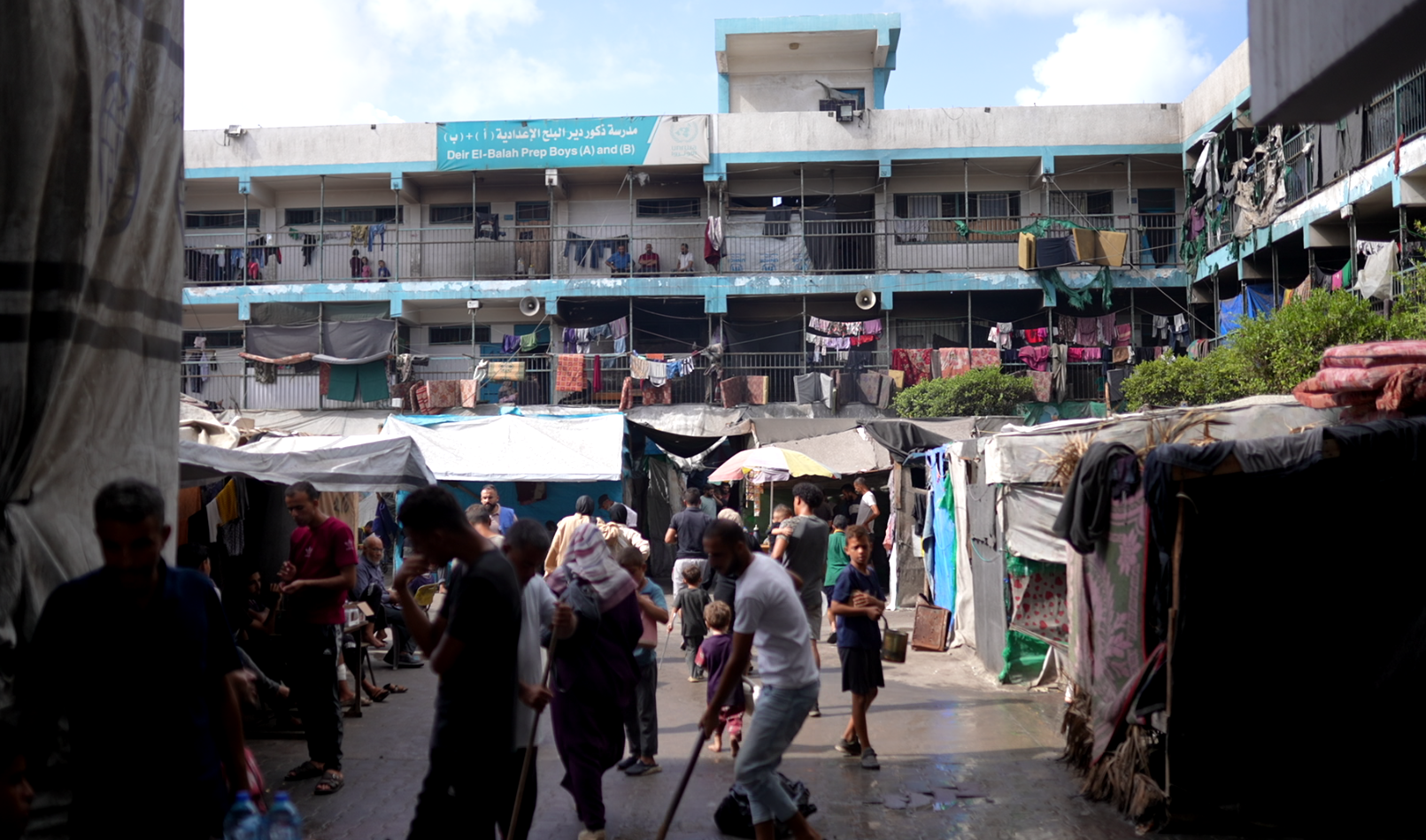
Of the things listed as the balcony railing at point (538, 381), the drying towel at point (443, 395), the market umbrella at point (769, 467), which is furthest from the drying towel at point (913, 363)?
the drying towel at point (443, 395)

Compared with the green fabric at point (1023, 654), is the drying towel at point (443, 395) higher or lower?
higher

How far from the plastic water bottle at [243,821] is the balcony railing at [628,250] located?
21.8 metres

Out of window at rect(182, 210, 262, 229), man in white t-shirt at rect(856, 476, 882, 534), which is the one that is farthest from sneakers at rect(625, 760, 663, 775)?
window at rect(182, 210, 262, 229)

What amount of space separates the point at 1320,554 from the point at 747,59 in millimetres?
24423

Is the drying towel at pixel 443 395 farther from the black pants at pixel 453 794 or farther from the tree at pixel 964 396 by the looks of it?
the black pants at pixel 453 794

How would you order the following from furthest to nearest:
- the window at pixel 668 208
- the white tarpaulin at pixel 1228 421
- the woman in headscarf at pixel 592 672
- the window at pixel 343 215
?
the window at pixel 343 215
the window at pixel 668 208
the white tarpaulin at pixel 1228 421
the woman in headscarf at pixel 592 672

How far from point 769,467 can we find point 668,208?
1169 centimetres

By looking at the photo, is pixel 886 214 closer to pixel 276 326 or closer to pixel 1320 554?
pixel 276 326

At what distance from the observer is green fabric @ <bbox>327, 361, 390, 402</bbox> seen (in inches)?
947

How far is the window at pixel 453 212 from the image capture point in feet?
86.0

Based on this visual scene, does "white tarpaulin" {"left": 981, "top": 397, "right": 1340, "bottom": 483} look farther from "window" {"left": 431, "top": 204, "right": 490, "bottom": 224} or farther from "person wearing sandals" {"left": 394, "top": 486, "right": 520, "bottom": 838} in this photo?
"window" {"left": 431, "top": 204, "right": 490, "bottom": 224}

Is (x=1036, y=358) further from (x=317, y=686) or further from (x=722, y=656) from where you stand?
(x=317, y=686)

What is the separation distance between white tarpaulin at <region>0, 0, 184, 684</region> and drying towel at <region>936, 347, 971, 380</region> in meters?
20.2

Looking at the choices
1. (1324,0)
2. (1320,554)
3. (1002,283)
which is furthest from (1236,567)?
(1002,283)
